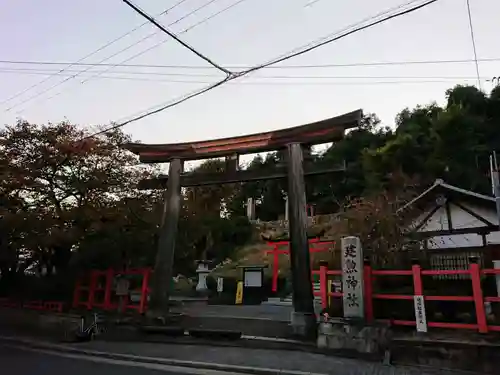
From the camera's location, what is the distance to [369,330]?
30.4ft

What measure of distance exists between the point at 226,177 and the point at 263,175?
139 centimetres

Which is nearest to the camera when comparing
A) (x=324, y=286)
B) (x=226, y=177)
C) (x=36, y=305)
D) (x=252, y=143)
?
(x=324, y=286)

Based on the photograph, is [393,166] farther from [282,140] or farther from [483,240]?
[282,140]

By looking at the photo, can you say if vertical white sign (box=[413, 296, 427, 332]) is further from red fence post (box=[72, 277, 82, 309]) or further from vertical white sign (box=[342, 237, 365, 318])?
red fence post (box=[72, 277, 82, 309])

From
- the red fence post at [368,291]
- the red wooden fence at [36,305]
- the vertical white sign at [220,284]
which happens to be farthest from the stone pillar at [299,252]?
the vertical white sign at [220,284]

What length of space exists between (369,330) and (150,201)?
9.91m

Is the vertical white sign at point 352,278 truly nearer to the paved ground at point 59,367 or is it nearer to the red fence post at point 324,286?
the red fence post at point 324,286

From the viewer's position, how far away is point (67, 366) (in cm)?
919

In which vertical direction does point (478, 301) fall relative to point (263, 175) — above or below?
below

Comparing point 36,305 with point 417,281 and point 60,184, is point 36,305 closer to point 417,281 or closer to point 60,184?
point 60,184

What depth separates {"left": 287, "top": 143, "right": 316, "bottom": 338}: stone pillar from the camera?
1099 centimetres

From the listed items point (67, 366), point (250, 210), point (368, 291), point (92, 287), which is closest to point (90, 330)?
point (92, 287)

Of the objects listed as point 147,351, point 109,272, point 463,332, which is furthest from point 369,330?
point 109,272

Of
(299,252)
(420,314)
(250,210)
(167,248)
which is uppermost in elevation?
(250,210)
